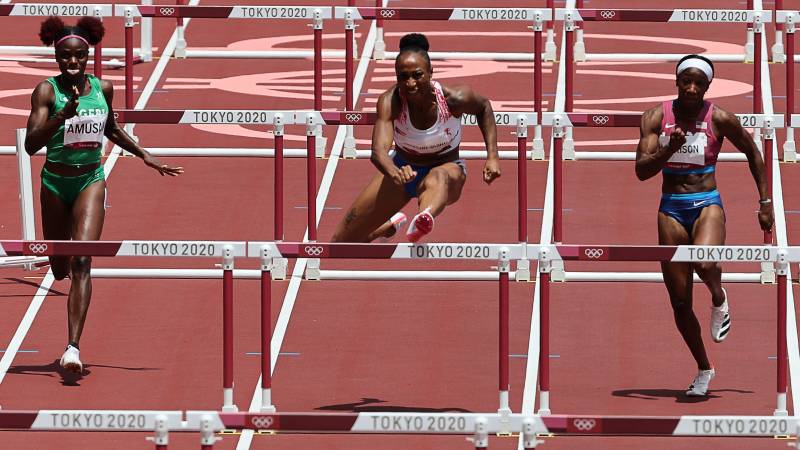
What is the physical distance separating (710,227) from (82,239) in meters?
3.74

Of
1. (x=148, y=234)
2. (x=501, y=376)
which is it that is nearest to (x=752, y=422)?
(x=501, y=376)

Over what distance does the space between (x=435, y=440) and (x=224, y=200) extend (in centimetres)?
500

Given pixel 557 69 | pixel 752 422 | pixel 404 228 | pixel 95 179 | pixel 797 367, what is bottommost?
pixel 752 422

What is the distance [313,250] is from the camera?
11.8 m

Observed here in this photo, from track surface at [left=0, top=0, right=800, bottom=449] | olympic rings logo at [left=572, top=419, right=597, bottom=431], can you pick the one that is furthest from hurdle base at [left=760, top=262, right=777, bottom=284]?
olympic rings logo at [left=572, top=419, right=597, bottom=431]

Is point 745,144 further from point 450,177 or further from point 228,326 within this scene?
point 228,326

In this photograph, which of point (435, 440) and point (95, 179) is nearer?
point (435, 440)

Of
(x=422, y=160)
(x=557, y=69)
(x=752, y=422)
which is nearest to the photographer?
(x=752, y=422)

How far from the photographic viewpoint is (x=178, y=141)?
1866 centimetres

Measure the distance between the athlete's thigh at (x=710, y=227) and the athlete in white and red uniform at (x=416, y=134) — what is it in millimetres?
1291

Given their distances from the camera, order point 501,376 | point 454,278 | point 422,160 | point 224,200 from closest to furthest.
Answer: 1. point 501,376
2. point 422,160
3. point 454,278
4. point 224,200

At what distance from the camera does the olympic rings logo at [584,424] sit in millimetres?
10037

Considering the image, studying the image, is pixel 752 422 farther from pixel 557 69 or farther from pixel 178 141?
pixel 557 69

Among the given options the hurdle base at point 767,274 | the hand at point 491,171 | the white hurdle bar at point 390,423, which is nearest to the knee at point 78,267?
the hand at point 491,171
